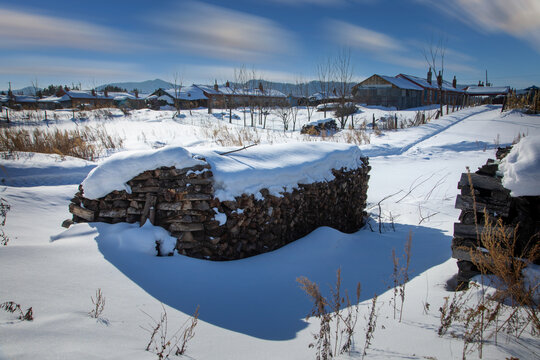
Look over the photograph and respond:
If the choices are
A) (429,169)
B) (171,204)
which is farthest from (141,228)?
(429,169)

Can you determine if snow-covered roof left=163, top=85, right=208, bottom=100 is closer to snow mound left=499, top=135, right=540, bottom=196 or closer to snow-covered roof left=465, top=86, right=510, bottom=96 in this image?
snow mound left=499, top=135, right=540, bottom=196

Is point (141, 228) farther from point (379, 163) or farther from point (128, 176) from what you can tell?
point (379, 163)

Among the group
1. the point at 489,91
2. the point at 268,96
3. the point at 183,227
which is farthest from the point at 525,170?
the point at 489,91

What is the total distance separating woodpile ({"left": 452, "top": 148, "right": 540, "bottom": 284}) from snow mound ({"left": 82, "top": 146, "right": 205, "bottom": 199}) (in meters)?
3.30

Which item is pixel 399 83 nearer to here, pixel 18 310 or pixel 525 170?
pixel 525 170

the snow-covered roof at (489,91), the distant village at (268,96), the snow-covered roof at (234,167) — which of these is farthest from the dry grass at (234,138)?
the snow-covered roof at (489,91)

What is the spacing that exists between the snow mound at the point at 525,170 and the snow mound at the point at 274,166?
9.29ft

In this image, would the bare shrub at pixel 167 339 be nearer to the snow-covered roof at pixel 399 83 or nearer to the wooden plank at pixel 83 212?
the wooden plank at pixel 83 212

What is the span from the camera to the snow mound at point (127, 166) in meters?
4.12

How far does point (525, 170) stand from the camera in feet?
9.78

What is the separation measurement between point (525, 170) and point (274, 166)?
3.12 metres

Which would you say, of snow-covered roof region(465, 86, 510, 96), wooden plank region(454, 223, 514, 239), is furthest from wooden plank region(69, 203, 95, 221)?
snow-covered roof region(465, 86, 510, 96)

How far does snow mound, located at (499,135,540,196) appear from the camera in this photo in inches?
115

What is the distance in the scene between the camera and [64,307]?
7.71 feet
